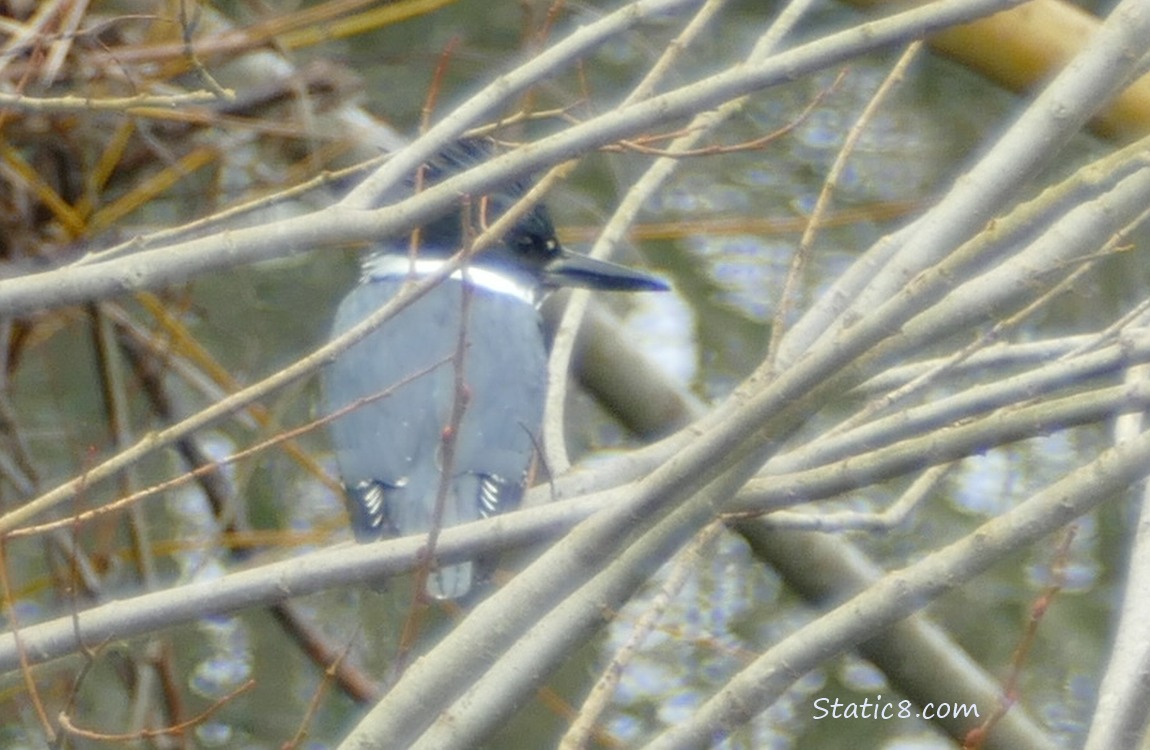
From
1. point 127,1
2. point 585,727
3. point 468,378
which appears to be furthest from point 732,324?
point 585,727

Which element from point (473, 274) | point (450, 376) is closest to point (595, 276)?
point (473, 274)

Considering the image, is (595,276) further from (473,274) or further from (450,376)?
(450,376)

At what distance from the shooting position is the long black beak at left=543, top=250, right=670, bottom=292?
7.43ft

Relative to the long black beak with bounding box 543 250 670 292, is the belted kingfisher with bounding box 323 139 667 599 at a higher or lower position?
lower

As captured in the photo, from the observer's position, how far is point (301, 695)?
9.07 ft

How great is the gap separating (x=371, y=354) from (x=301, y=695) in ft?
2.97

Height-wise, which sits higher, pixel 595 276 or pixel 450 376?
pixel 595 276

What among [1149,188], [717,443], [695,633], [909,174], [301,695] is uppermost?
[909,174]

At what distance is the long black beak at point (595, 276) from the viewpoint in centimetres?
226

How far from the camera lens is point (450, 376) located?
1999 millimetres

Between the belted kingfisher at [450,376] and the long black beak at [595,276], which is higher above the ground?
the long black beak at [595,276]

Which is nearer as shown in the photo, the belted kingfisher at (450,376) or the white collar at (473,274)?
the belted kingfisher at (450,376)

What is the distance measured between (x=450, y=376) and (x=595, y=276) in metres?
0.36

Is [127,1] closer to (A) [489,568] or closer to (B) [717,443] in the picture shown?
(A) [489,568]
